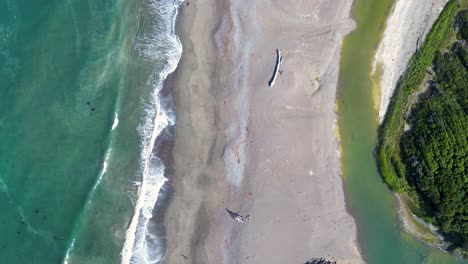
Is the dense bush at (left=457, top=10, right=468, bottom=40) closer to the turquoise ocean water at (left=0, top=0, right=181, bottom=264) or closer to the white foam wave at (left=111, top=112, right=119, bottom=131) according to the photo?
the turquoise ocean water at (left=0, top=0, right=181, bottom=264)

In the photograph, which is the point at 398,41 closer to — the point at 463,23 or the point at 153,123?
the point at 463,23

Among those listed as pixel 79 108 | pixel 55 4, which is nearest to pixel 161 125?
pixel 79 108

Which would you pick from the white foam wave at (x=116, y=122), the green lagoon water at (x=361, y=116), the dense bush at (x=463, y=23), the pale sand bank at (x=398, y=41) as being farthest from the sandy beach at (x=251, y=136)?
the dense bush at (x=463, y=23)

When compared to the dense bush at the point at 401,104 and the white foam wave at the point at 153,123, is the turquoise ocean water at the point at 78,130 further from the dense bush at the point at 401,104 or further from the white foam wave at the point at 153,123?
the dense bush at the point at 401,104

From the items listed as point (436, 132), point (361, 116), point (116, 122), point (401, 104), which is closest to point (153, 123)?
point (116, 122)

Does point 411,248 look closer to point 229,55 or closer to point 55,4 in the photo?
point 229,55

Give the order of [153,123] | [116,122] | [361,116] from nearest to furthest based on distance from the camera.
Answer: [116,122]
[153,123]
[361,116]
